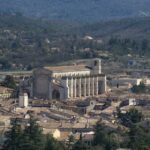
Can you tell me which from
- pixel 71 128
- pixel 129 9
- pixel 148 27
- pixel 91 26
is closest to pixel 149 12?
pixel 129 9

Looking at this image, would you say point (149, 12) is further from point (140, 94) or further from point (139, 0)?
point (140, 94)

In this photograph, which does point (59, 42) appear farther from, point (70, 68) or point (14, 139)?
point (14, 139)

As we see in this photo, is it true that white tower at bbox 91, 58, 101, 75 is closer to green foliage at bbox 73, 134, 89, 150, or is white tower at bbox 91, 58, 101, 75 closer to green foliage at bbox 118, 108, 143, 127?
green foliage at bbox 118, 108, 143, 127

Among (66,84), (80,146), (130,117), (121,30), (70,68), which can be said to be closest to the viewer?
(80,146)

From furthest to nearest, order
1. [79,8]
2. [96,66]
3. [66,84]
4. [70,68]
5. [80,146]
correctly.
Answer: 1. [79,8]
2. [96,66]
3. [70,68]
4. [66,84]
5. [80,146]

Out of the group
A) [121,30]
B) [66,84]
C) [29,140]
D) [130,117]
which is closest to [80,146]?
[29,140]

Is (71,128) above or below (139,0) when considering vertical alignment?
below

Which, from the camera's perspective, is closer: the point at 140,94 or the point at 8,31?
the point at 140,94

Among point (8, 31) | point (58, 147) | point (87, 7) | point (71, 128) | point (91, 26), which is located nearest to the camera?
point (58, 147)
